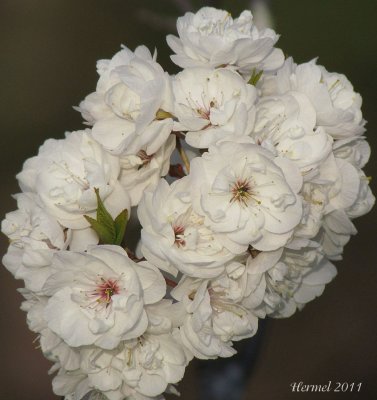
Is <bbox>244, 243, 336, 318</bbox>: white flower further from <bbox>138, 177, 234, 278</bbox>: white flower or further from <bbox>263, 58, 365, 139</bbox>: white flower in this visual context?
<bbox>263, 58, 365, 139</bbox>: white flower

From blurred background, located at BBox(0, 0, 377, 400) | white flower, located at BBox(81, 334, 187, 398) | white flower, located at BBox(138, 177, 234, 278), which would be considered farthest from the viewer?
blurred background, located at BBox(0, 0, 377, 400)

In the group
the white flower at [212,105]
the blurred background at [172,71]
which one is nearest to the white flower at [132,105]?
the white flower at [212,105]

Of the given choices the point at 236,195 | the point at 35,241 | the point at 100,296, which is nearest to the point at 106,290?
the point at 100,296

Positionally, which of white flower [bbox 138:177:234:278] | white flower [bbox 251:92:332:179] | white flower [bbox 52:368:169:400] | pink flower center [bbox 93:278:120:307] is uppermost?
white flower [bbox 251:92:332:179]

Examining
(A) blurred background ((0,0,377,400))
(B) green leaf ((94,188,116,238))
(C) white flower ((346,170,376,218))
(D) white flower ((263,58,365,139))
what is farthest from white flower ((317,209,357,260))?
(A) blurred background ((0,0,377,400))

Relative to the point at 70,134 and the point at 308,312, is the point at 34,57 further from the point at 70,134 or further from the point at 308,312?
the point at 70,134

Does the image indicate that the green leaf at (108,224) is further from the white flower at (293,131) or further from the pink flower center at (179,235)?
the white flower at (293,131)

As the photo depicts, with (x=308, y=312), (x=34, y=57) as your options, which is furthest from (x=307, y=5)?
(x=308, y=312)
